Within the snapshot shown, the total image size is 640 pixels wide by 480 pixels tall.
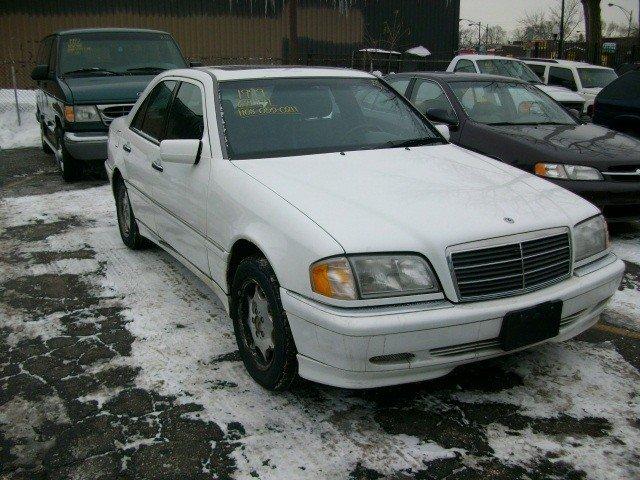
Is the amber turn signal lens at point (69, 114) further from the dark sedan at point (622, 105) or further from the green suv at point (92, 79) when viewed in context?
the dark sedan at point (622, 105)

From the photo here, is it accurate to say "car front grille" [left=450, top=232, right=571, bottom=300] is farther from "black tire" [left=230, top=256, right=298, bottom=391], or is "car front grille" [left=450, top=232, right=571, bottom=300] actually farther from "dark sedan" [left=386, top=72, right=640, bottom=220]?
"dark sedan" [left=386, top=72, right=640, bottom=220]

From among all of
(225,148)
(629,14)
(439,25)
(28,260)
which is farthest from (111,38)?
(629,14)

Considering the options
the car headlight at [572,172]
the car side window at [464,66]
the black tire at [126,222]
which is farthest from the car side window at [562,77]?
the black tire at [126,222]

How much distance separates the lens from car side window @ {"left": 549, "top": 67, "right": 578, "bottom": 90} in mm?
15406

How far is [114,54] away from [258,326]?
22.8 feet

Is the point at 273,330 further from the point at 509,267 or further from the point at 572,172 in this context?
the point at 572,172

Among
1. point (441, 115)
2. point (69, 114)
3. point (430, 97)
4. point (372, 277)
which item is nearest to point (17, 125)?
point (69, 114)

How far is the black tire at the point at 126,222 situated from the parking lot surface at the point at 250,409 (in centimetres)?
104

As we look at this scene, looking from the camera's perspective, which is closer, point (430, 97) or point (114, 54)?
point (430, 97)

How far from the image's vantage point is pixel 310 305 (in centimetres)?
286

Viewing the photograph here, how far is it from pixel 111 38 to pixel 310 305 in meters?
7.61

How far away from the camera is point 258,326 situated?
3.38 meters

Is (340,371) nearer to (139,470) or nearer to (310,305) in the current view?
(310,305)

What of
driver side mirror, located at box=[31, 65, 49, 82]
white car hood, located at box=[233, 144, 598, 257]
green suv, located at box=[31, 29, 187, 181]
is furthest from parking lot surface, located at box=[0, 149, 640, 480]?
driver side mirror, located at box=[31, 65, 49, 82]
